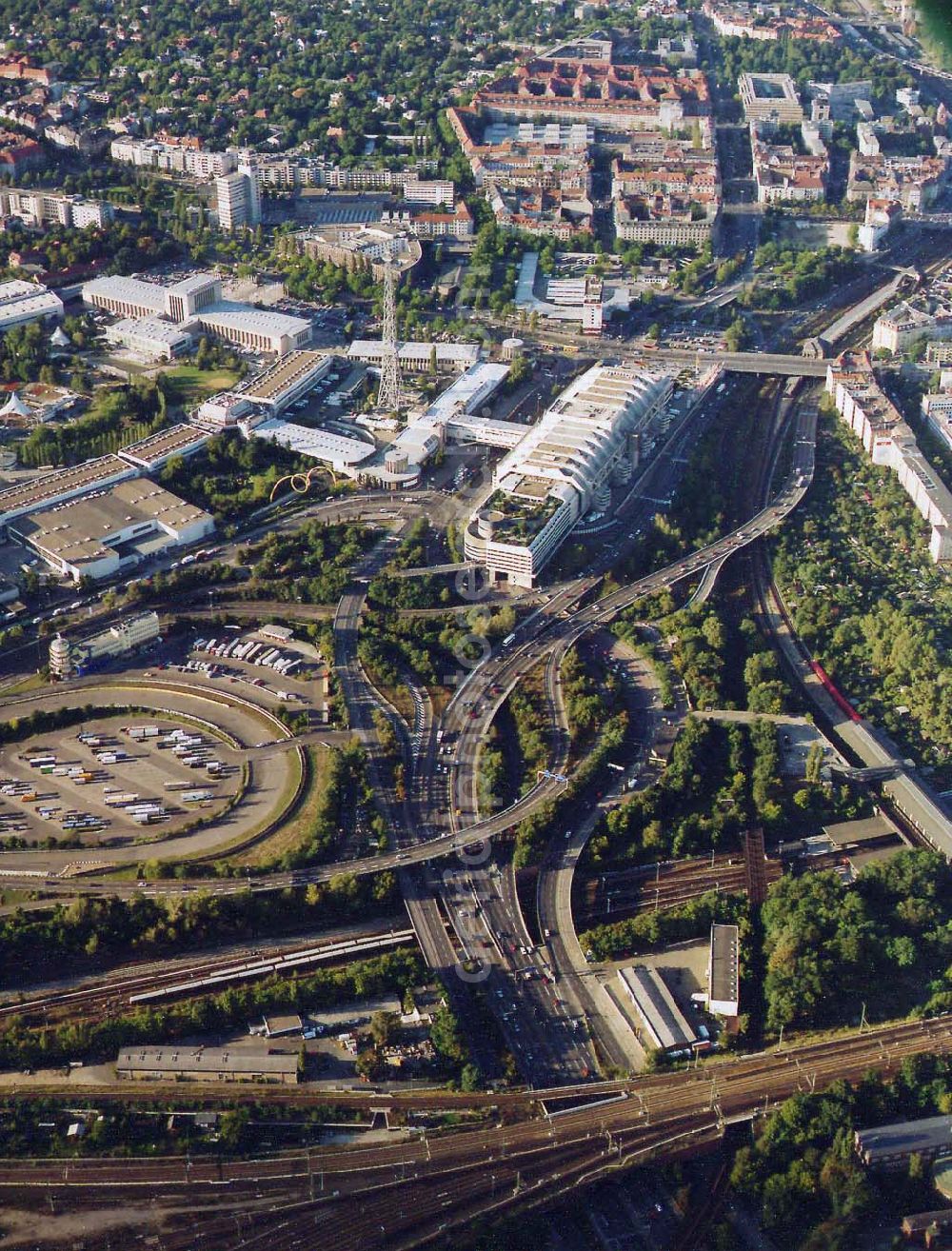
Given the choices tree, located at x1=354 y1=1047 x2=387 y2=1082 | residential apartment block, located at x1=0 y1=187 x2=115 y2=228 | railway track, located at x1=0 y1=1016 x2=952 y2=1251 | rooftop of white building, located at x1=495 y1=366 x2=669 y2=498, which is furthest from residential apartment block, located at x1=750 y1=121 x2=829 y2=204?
tree, located at x1=354 y1=1047 x2=387 y2=1082

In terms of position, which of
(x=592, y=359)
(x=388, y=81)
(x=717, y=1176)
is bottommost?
(x=717, y=1176)

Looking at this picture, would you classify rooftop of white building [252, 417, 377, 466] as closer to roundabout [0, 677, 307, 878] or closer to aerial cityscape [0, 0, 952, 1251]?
aerial cityscape [0, 0, 952, 1251]

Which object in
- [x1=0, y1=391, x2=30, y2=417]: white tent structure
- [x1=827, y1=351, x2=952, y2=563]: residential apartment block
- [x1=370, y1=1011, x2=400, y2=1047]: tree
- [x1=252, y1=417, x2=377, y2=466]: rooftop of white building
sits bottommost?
[x1=370, y1=1011, x2=400, y2=1047]: tree

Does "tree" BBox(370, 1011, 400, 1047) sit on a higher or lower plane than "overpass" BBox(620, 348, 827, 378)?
lower

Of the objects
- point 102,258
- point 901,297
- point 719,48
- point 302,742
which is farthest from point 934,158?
point 302,742

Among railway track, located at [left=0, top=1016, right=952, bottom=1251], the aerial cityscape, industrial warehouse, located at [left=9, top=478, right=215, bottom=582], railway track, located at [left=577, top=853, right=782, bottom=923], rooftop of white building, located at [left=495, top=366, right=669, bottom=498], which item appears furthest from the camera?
rooftop of white building, located at [left=495, top=366, right=669, bottom=498]

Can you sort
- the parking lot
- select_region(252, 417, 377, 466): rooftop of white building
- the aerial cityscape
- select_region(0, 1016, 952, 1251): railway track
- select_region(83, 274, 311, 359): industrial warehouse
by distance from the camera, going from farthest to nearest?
select_region(83, 274, 311, 359): industrial warehouse
select_region(252, 417, 377, 466): rooftop of white building
the parking lot
the aerial cityscape
select_region(0, 1016, 952, 1251): railway track

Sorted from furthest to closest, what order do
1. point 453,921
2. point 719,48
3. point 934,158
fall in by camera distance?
point 719,48
point 934,158
point 453,921

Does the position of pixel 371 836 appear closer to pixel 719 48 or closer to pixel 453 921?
pixel 453 921
